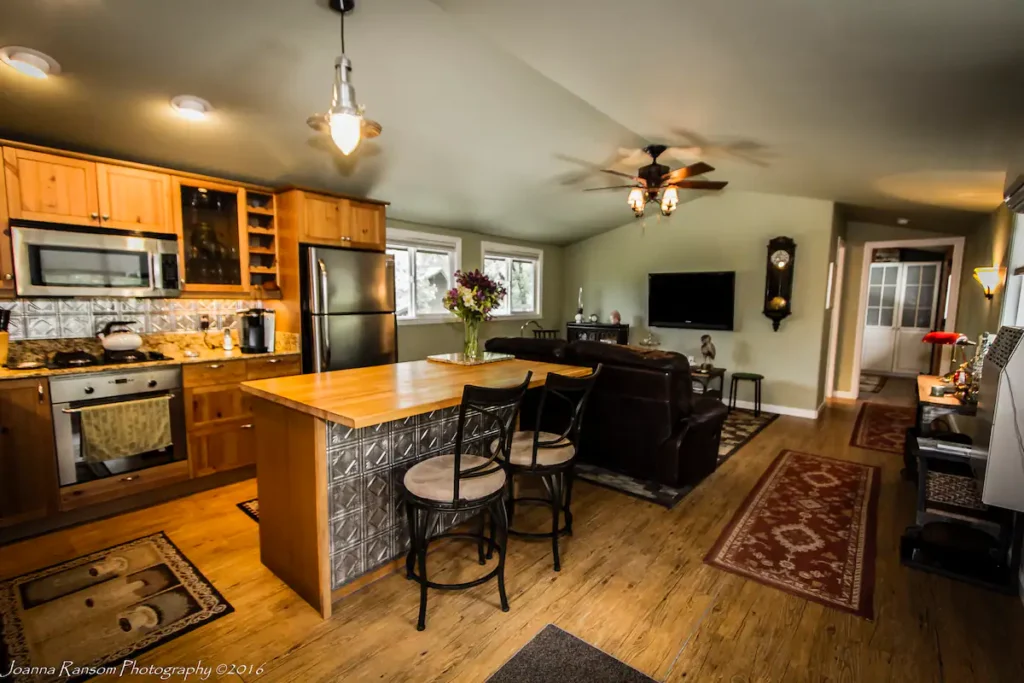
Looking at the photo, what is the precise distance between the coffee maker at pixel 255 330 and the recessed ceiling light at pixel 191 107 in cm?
143

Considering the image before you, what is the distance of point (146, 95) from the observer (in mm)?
2680

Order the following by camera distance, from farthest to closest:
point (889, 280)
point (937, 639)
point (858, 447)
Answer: point (889, 280)
point (858, 447)
point (937, 639)

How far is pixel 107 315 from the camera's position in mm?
3383

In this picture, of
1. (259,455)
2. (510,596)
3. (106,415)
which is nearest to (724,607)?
(510,596)

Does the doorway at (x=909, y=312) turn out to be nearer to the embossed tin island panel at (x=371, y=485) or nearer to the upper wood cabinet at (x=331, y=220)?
the upper wood cabinet at (x=331, y=220)

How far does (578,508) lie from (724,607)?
1.12 metres

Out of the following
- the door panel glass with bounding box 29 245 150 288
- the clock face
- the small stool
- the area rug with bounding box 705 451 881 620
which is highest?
the clock face

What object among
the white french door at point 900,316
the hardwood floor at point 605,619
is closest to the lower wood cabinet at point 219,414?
the hardwood floor at point 605,619

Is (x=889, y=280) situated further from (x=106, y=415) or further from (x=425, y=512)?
(x=106, y=415)

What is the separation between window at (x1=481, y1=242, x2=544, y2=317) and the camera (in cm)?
668

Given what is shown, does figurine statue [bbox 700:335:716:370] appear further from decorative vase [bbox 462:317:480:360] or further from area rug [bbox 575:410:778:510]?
decorative vase [bbox 462:317:480:360]

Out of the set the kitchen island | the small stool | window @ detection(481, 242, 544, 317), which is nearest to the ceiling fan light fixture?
the kitchen island

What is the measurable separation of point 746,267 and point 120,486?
257 inches

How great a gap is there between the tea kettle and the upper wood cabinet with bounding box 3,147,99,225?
2.38 feet
